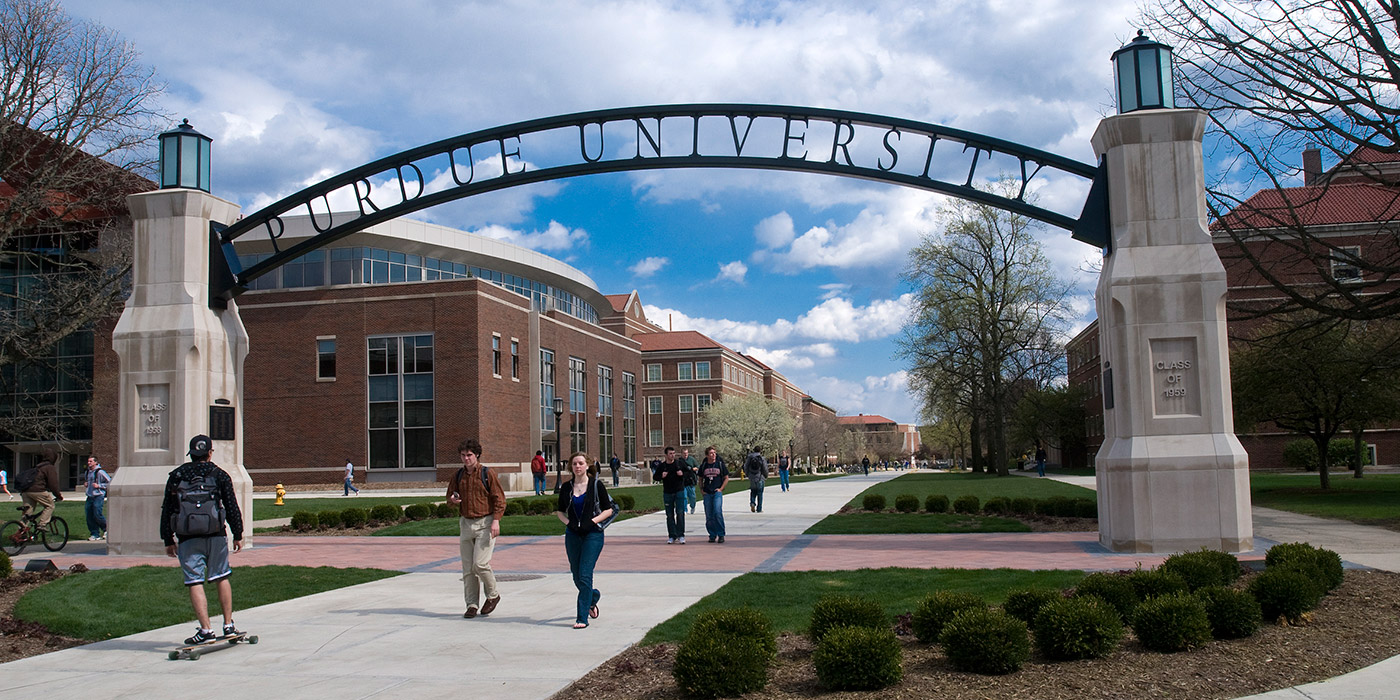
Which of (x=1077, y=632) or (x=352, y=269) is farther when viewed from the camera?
(x=352, y=269)

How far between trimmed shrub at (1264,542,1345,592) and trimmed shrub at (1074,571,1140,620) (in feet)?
5.48

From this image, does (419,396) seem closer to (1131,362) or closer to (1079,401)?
(1131,362)

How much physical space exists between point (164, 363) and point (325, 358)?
1550 inches

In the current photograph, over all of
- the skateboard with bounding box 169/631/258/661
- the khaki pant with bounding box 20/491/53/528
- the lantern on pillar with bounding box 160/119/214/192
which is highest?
the lantern on pillar with bounding box 160/119/214/192

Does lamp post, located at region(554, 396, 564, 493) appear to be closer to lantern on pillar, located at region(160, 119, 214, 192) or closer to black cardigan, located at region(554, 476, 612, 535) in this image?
lantern on pillar, located at region(160, 119, 214, 192)

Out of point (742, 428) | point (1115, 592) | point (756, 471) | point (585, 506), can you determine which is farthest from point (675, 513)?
point (742, 428)

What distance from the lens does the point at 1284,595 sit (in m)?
7.60

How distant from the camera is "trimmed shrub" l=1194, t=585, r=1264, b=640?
7.20 metres

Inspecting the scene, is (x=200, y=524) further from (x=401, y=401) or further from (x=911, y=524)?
(x=401, y=401)

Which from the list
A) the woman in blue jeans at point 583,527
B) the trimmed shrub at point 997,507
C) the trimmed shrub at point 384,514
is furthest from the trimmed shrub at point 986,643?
the trimmed shrub at point 384,514

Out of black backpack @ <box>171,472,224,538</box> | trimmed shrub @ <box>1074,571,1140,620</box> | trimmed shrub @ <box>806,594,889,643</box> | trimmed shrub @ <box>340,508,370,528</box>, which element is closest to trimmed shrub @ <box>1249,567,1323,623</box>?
trimmed shrub @ <box>1074,571,1140,620</box>

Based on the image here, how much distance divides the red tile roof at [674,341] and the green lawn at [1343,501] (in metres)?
79.9

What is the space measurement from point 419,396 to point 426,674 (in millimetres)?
47481

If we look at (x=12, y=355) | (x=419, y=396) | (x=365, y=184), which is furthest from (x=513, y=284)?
(x=365, y=184)
